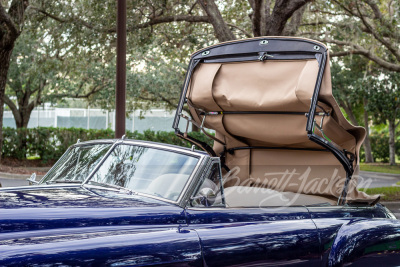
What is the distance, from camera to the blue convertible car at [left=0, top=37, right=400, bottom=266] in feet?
10.8

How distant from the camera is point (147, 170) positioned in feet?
14.3

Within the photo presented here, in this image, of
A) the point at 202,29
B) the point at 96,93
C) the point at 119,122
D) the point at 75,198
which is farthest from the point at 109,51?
the point at 75,198

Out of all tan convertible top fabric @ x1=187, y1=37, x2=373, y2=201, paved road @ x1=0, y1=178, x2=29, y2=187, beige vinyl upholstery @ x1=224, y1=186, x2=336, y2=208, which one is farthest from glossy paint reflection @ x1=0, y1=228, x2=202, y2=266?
paved road @ x1=0, y1=178, x2=29, y2=187

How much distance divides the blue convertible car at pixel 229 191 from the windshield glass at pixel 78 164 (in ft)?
0.05

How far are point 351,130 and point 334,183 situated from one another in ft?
2.54

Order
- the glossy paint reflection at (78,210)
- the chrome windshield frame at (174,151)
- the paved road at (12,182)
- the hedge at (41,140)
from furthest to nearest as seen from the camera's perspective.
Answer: the hedge at (41,140) → the paved road at (12,182) → the chrome windshield frame at (174,151) → the glossy paint reflection at (78,210)

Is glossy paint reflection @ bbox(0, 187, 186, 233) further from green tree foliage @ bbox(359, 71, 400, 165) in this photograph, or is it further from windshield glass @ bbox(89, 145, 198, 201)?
green tree foliage @ bbox(359, 71, 400, 165)

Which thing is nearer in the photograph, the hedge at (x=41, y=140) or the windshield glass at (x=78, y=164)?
the windshield glass at (x=78, y=164)

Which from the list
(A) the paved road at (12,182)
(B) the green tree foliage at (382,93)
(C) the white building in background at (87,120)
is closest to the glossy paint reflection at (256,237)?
(A) the paved road at (12,182)

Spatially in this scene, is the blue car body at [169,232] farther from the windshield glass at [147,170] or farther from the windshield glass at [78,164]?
the windshield glass at [78,164]

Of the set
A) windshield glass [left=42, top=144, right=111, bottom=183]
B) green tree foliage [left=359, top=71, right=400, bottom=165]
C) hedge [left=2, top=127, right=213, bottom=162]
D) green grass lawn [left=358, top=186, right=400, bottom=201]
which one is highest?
green tree foliage [left=359, top=71, right=400, bottom=165]

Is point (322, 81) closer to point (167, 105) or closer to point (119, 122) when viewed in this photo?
point (119, 122)

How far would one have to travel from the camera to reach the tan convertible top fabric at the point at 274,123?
516 cm

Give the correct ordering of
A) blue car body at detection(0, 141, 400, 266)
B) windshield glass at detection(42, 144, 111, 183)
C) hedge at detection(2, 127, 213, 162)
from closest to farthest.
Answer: blue car body at detection(0, 141, 400, 266) → windshield glass at detection(42, 144, 111, 183) → hedge at detection(2, 127, 213, 162)
